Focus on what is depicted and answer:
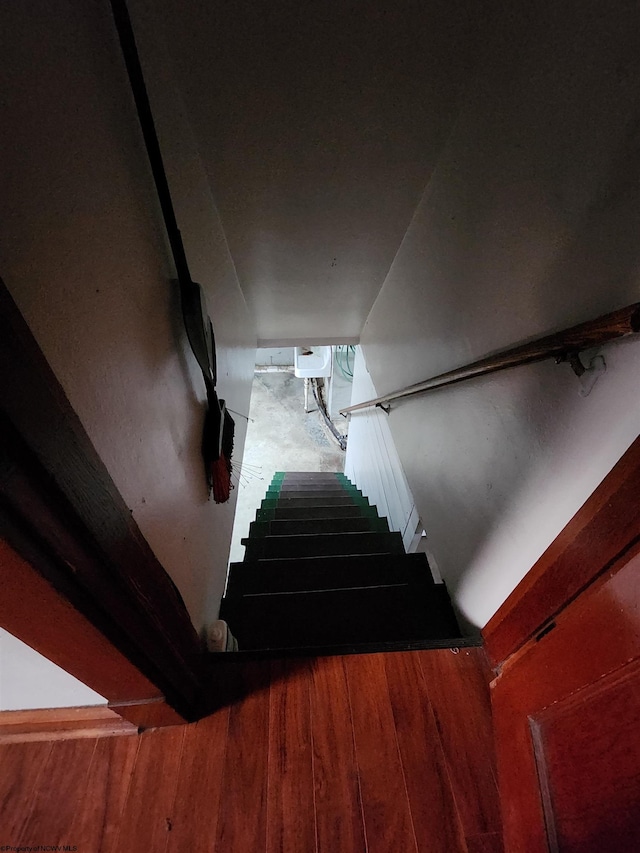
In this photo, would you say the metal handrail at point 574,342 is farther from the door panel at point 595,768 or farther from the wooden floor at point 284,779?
the wooden floor at point 284,779

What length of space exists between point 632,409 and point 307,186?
1.52 metres

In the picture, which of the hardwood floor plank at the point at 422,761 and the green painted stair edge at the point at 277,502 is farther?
the green painted stair edge at the point at 277,502

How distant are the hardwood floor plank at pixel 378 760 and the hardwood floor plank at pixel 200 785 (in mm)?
342

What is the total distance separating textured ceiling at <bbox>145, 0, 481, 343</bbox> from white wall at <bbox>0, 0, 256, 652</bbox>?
184 mm

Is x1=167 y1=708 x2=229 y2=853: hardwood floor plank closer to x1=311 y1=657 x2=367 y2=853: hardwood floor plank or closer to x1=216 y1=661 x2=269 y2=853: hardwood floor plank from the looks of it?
x1=216 y1=661 x2=269 y2=853: hardwood floor plank

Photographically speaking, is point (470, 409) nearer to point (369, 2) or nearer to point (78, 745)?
point (369, 2)

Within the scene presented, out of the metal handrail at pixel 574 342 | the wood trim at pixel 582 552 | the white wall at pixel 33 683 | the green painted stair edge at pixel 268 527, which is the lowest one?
the green painted stair edge at pixel 268 527

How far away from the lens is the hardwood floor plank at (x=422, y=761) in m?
0.77

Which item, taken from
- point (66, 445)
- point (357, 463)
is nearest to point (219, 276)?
point (66, 445)

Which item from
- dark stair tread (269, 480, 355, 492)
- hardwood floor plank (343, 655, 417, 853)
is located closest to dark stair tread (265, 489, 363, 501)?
dark stair tread (269, 480, 355, 492)

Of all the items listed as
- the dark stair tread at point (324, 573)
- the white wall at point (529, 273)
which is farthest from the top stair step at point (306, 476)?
the white wall at point (529, 273)

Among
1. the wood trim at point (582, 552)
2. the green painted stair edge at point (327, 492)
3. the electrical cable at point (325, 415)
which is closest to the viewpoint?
the wood trim at point (582, 552)

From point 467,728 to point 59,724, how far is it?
103 centimetres

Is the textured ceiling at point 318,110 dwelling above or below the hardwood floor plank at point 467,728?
above
